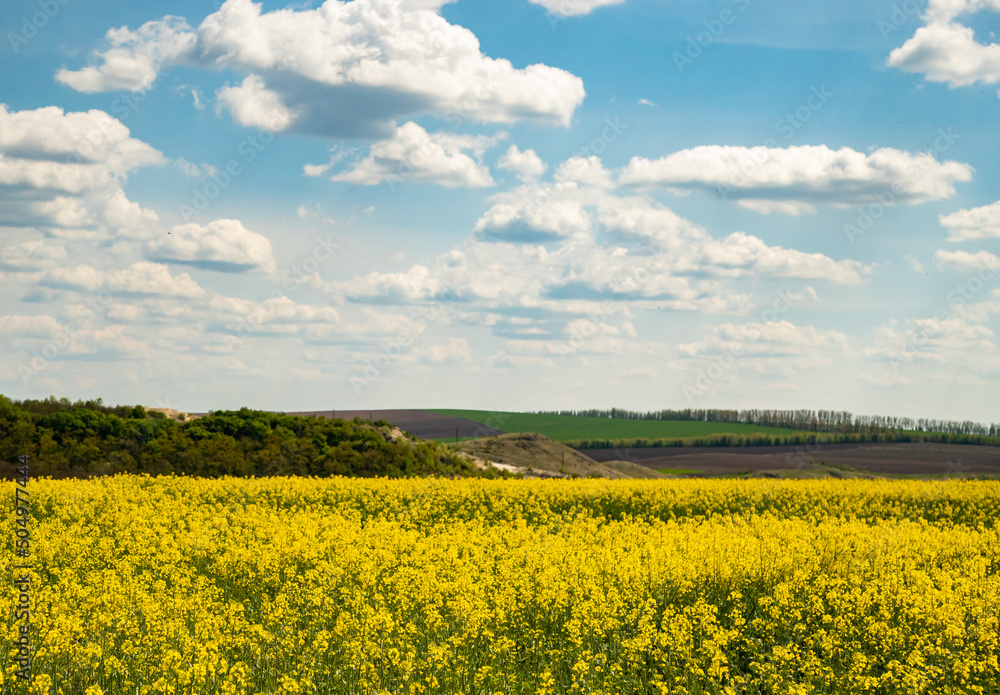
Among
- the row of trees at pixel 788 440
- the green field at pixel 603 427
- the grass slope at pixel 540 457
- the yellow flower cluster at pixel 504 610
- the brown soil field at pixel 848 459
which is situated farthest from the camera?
the green field at pixel 603 427

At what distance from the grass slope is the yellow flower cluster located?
26833 mm

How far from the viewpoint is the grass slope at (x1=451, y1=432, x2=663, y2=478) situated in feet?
139

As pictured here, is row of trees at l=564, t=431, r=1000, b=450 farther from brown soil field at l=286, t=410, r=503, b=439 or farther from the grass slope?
the grass slope

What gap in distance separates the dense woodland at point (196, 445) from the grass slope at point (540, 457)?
8.47 metres

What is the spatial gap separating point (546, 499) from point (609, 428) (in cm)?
9786

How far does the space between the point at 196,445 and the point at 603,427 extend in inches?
3630

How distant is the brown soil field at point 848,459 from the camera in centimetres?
5022

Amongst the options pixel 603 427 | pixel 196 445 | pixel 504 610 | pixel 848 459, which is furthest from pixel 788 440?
pixel 504 610

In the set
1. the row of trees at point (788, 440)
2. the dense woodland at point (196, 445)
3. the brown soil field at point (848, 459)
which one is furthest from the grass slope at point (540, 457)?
the row of trees at point (788, 440)

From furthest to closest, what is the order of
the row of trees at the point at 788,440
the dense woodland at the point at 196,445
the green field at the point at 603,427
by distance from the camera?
the green field at the point at 603,427, the row of trees at the point at 788,440, the dense woodland at the point at 196,445

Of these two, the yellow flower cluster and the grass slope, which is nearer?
the yellow flower cluster

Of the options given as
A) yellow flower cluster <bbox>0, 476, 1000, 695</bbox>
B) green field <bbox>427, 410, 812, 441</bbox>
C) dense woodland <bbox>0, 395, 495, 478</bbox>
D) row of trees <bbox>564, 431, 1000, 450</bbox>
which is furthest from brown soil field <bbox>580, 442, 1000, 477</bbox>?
yellow flower cluster <bbox>0, 476, 1000, 695</bbox>

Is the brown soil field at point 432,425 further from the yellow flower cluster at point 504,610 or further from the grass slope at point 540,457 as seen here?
the yellow flower cluster at point 504,610

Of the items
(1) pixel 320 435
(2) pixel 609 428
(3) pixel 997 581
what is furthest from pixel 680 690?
(2) pixel 609 428
